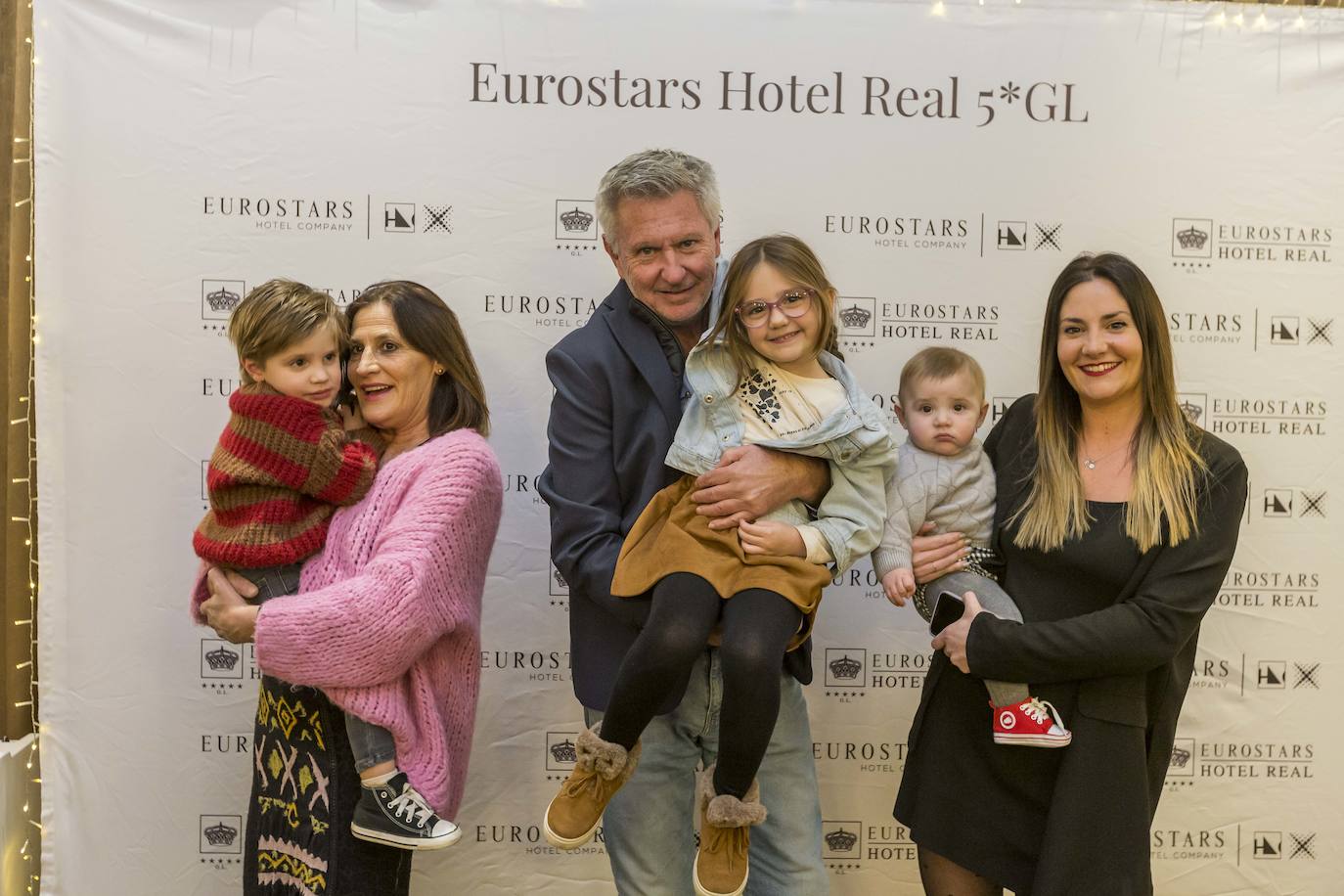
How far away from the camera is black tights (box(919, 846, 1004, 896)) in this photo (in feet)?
7.29

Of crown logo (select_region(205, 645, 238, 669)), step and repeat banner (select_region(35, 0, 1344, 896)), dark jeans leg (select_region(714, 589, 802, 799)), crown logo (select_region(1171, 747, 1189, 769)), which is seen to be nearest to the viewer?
dark jeans leg (select_region(714, 589, 802, 799))

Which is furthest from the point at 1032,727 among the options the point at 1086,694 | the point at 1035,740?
the point at 1086,694

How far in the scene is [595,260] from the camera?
2932 millimetres

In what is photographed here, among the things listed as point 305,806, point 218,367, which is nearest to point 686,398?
point 305,806

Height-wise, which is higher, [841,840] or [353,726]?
[353,726]

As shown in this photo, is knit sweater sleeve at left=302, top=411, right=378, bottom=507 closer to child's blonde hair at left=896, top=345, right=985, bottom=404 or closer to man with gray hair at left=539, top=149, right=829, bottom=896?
man with gray hair at left=539, top=149, right=829, bottom=896

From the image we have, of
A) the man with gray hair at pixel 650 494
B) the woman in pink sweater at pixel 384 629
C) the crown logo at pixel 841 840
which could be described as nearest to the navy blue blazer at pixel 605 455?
the man with gray hair at pixel 650 494

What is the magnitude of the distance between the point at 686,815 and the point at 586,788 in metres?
0.36

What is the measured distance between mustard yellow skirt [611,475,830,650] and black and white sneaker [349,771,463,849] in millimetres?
626

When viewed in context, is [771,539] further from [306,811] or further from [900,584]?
[306,811]

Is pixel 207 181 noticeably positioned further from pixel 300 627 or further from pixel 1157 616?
pixel 1157 616

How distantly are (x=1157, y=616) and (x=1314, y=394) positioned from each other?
1.60 meters

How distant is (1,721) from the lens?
295 centimetres

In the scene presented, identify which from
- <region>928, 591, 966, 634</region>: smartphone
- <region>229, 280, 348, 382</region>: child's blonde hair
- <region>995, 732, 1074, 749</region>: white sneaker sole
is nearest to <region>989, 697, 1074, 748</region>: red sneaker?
<region>995, 732, 1074, 749</region>: white sneaker sole
